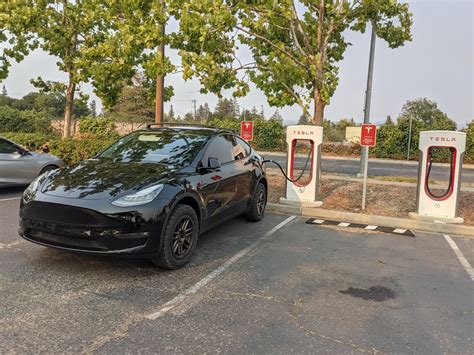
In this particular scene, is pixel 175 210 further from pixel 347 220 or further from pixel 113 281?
pixel 347 220

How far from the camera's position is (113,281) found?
13.7 feet

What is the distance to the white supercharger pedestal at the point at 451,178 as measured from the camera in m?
7.15

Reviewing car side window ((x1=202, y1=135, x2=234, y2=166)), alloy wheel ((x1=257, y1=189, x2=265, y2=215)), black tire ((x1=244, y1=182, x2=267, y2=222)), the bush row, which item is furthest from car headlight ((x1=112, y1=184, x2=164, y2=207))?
the bush row

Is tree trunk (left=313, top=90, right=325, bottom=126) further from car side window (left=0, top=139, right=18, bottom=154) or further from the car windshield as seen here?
car side window (left=0, top=139, right=18, bottom=154)

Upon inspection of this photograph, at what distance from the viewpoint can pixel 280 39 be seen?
1014cm

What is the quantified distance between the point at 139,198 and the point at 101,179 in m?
0.60

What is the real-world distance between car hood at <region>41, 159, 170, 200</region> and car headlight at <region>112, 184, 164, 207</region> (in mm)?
71

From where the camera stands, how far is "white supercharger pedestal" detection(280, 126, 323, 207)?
26.6 feet

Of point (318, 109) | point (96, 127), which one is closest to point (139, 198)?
point (318, 109)

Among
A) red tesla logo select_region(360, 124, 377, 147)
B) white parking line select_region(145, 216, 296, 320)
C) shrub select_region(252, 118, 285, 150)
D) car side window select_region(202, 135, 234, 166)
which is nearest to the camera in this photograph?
white parking line select_region(145, 216, 296, 320)

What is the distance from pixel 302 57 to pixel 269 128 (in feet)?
60.0

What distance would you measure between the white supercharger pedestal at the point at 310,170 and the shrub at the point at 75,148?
6.03 m

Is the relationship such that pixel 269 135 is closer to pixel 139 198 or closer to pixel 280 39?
pixel 280 39

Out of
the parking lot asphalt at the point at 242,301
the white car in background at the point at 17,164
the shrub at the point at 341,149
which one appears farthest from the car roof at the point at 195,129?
the shrub at the point at 341,149
